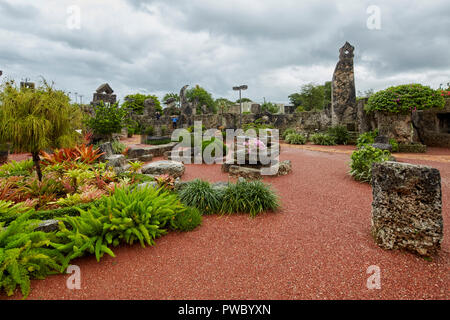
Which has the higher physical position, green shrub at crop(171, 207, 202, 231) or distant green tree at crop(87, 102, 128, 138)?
distant green tree at crop(87, 102, 128, 138)

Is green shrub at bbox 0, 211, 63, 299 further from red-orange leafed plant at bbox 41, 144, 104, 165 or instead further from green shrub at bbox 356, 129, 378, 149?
green shrub at bbox 356, 129, 378, 149

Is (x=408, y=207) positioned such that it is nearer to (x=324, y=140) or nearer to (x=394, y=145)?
Answer: (x=394, y=145)

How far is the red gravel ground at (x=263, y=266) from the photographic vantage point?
2.23 metres

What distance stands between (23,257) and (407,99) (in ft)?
41.8

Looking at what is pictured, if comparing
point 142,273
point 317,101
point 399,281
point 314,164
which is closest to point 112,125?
point 314,164

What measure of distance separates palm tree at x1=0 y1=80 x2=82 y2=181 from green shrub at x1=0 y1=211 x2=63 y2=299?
2.24m

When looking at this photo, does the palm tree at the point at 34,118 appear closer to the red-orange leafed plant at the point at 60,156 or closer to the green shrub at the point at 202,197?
the red-orange leafed plant at the point at 60,156

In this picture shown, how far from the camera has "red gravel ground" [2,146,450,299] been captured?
7.30 feet

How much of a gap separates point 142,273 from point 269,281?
1.44 meters

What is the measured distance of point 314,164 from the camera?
8.12 m

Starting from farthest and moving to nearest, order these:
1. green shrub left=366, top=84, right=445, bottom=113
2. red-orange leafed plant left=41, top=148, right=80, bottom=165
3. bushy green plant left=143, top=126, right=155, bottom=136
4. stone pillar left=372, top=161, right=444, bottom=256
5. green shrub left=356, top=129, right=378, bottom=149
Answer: bushy green plant left=143, top=126, right=155, bottom=136 → green shrub left=356, top=129, right=378, bottom=149 → green shrub left=366, top=84, right=445, bottom=113 → red-orange leafed plant left=41, top=148, right=80, bottom=165 → stone pillar left=372, top=161, right=444, bottom=256

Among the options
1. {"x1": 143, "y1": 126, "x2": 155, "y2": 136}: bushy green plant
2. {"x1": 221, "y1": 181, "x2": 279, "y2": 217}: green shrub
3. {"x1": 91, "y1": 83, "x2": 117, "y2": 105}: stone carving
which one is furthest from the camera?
{"x1": 91, "y1": 83, "x2": 117, "y2": 105}: stone carving

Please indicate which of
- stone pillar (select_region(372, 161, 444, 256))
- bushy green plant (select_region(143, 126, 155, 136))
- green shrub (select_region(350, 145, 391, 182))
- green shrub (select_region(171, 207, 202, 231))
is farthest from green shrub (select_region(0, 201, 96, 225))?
bushy green plant (select_region(143, 126, 155, 136))

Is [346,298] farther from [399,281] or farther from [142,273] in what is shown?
[142,273]
